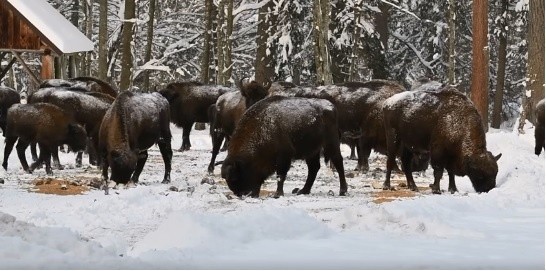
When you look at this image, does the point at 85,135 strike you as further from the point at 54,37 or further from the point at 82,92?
the point at 54,37

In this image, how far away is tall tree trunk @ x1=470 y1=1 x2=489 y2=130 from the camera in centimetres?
2561

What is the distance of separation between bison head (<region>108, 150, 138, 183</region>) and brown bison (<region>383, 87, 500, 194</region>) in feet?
13.2

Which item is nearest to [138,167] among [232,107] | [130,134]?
[130,134]

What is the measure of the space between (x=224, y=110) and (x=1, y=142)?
22.7 feet

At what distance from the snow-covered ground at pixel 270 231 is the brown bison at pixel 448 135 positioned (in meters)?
0.50

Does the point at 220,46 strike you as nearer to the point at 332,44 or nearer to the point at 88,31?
the point at 332,44

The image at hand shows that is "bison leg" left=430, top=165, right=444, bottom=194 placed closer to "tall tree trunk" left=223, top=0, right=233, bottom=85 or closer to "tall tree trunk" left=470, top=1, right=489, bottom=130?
"tall tree trunk" left=470, top=1, right=489, bottom=130

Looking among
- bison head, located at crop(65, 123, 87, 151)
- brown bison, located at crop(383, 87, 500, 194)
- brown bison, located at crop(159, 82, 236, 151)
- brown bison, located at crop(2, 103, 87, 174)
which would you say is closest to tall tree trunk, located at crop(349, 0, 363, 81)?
brown bison, located at crop(159, 82, 236, 151)

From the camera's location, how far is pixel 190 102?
2547 centimetres

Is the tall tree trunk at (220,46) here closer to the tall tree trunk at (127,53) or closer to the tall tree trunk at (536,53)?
the tall tree trunk at (127,53)

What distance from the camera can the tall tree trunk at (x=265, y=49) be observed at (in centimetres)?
3338

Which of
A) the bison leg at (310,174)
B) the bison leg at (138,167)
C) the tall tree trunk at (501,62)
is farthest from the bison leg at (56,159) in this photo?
the tall tree trunk at (501,62)

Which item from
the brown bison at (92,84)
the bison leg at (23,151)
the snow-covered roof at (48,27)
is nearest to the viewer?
the bison leg at (23,151)

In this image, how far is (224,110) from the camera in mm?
19172
